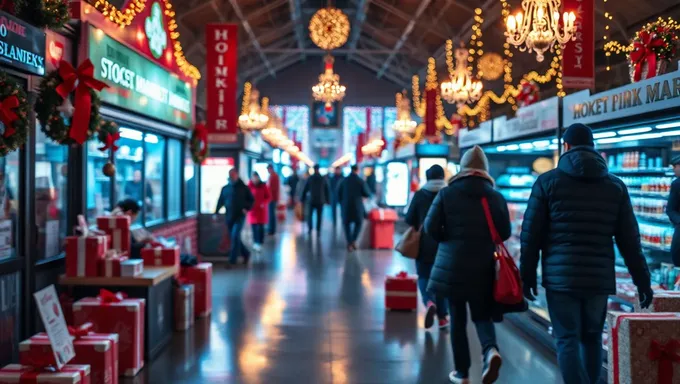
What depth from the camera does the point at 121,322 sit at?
5.12m

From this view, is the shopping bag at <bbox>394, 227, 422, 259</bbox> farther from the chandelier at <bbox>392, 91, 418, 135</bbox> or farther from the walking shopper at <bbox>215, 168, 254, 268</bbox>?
the chandelier at <bbox>392, 91, 418, 135</bbox>

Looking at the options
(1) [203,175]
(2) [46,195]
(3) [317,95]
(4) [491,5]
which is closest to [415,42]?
(4) [491,5]

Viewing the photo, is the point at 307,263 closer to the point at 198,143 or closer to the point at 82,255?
the point at 198,143

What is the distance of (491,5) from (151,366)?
14.6 meters

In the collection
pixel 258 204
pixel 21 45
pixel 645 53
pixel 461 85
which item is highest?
pixel 461 85

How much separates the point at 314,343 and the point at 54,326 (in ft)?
8.55

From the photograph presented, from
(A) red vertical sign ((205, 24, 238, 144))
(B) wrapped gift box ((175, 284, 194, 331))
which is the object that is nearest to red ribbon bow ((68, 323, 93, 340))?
(B) wrapped gift box ((175, 284, 194, 331))

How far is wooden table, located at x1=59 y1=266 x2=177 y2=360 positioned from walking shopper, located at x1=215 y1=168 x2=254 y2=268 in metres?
4.75

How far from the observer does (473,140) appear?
9883mm

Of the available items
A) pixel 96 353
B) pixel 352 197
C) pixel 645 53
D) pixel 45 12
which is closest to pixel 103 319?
pixel 96 353

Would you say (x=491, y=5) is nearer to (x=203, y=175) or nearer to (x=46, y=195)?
(x=203, y=175)

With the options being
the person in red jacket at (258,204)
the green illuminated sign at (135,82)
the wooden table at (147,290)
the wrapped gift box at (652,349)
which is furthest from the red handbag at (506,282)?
the person in red jacket at (258,204)

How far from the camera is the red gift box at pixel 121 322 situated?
5.11m

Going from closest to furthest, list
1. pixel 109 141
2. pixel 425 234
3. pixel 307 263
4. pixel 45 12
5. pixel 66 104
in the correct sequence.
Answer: pixel 45 12 → pixel 66 104 → pixel 109 141 → pixel 425 234 → pixel 307 263
